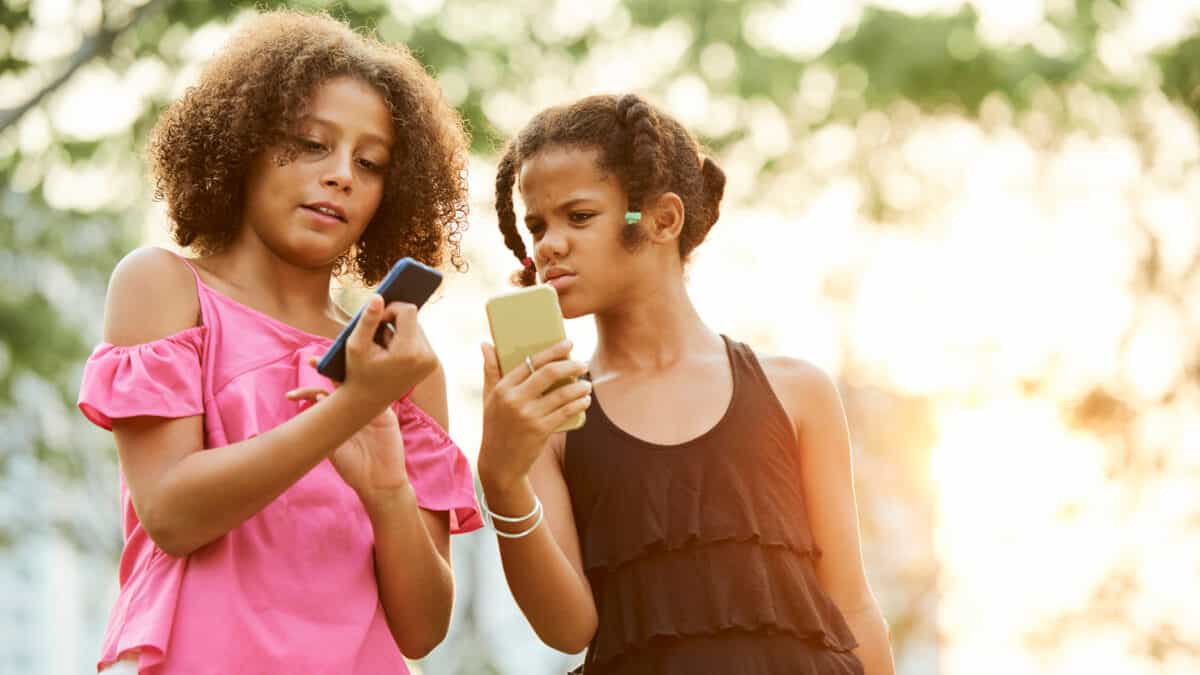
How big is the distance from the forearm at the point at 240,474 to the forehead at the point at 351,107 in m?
0.71

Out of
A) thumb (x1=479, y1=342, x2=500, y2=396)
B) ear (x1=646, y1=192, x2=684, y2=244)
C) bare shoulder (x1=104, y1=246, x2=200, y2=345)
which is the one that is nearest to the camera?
bare shoulder (x1=104, y1=246, x2=200, y2=345)

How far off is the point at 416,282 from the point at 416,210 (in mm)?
714

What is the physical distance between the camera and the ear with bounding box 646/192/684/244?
3203 millimetres

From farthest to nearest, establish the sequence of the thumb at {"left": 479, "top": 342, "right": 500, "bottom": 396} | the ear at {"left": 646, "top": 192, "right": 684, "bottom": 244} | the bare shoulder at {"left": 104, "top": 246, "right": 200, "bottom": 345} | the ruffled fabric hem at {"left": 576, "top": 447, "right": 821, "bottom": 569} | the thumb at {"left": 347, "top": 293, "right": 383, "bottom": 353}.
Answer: the ear at {"left": 646, "top": 192, "right": 684, "bottom": 244}
the ruffled fabric hem at {"left": 576, "top": 447, "right": 821, "bottom": 569}
the thumb at {"left": 479, "top": 342, "right": 500, "bottom": 396}
the bare shoulder at {"left": 104, "top": 246, "right": 200, "bottom": 345}
the thumb at {"left": 347, "top": 293, "right": 383, "bottom": 353}

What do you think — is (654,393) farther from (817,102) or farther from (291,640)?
(817,102)

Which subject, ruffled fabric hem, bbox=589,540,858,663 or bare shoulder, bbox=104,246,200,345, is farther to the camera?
ruffled fabric hem, bbox=589,540,858,663

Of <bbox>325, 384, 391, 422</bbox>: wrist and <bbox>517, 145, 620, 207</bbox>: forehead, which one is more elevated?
<bbox>517, 145, 620, 207</bbox>: forehead

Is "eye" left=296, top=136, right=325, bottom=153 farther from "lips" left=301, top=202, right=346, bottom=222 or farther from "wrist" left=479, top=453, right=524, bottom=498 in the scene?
"wrist" left=479, top=453, right=524, bottom=498

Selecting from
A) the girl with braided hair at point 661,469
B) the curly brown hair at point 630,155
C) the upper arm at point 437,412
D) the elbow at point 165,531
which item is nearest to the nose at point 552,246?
the girl with braided hair at point 661,469

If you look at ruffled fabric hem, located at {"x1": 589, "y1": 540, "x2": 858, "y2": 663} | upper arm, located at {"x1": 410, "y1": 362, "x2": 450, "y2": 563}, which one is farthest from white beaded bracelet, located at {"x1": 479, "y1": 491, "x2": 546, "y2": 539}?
ruffled fabric hem, located at {"x1": 589, "y1": 540, "x2": 858, "y2": 663}

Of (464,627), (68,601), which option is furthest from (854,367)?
(68,601)

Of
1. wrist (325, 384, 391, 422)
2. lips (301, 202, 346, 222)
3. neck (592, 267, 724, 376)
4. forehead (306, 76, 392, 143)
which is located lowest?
wrist (325, 384, 391, 422)

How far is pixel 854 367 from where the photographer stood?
9.63 metres

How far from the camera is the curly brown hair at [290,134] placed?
2764 mm
